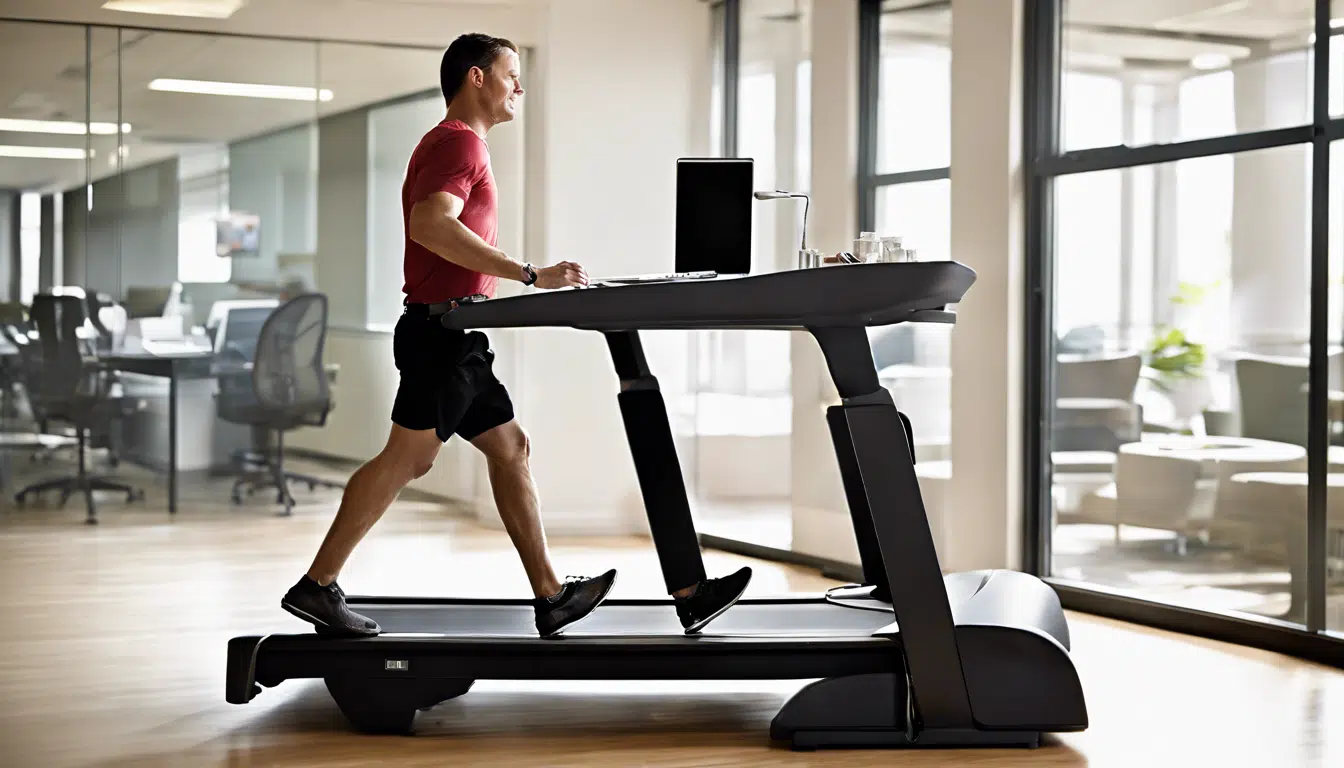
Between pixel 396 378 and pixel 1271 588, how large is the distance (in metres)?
3.95

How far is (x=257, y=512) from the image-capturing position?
6363 mm

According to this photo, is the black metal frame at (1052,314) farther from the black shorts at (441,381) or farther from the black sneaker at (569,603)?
the black shorts at (441,381)

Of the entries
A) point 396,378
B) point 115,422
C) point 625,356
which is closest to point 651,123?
point 396,378

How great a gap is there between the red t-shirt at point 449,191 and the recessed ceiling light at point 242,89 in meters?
3.64

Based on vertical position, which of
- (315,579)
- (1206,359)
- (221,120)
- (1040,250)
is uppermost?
(221,120)

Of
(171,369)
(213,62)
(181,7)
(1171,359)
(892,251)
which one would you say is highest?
(181,7)

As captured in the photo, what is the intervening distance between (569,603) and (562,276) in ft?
2.31

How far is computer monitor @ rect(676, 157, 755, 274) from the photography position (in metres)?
3.00

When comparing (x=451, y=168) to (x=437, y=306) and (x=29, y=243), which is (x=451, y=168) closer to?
(x=437, y=306)

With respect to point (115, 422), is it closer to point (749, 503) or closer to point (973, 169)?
point (749, 503)

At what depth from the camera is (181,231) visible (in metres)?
6.31

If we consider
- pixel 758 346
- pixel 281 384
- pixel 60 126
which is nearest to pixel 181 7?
pixel 60 126

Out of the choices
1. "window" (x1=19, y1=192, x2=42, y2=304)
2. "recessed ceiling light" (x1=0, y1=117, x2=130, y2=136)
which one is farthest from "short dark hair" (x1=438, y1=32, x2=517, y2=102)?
"window" (x1=19, y1=192, x2=42, y2=304)

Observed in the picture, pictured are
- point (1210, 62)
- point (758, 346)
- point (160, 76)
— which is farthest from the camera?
point (160, 76)
